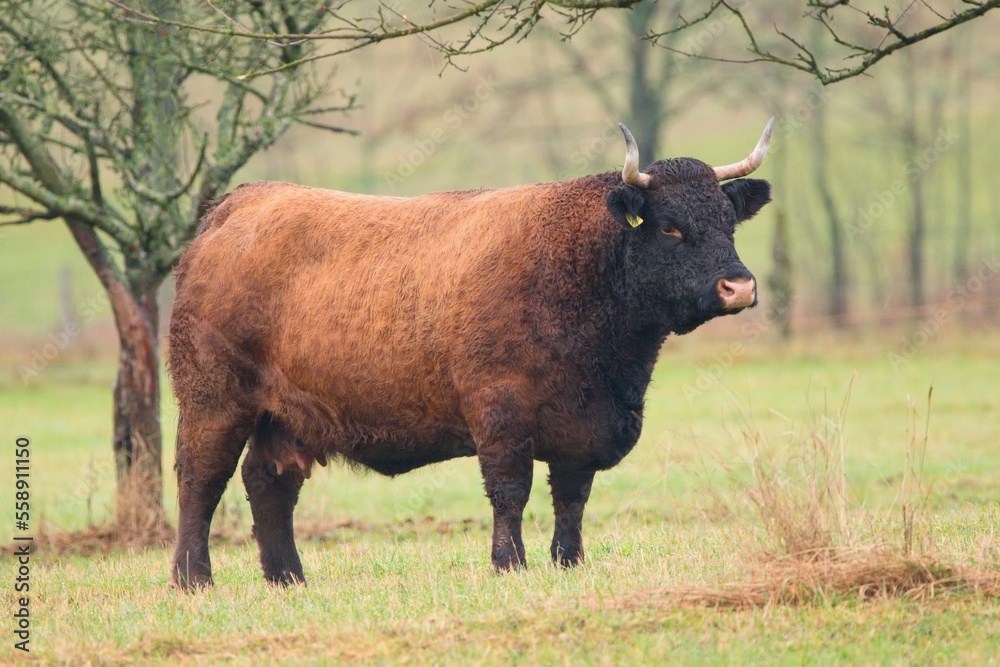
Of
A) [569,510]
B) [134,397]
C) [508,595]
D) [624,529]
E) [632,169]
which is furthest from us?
[134,397]

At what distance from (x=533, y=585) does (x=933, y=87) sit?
37.1m

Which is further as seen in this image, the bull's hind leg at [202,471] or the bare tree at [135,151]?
the bare tree at [135,151]

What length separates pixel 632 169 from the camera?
7391 millimetres

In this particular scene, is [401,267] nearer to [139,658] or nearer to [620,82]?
[139,658]

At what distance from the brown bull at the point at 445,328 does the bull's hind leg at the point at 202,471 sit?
0.04 ft

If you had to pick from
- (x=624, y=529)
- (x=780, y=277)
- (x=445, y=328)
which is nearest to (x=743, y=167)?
(x=445, y=328)

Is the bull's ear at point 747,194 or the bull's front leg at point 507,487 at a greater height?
the bull's ear at point 747,194

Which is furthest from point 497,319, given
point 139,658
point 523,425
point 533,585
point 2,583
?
point 2,583

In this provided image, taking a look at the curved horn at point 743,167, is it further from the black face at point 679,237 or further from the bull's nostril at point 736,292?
the bull's nostril at point 736,292

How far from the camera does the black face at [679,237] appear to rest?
24.2ft

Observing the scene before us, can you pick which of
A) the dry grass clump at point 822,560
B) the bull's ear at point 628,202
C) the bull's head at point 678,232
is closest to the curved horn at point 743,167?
the bull's head at point 678,232

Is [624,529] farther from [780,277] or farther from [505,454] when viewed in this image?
[780,277]

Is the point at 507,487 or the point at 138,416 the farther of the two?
the point at 138,416

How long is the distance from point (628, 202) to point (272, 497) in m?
3.25
